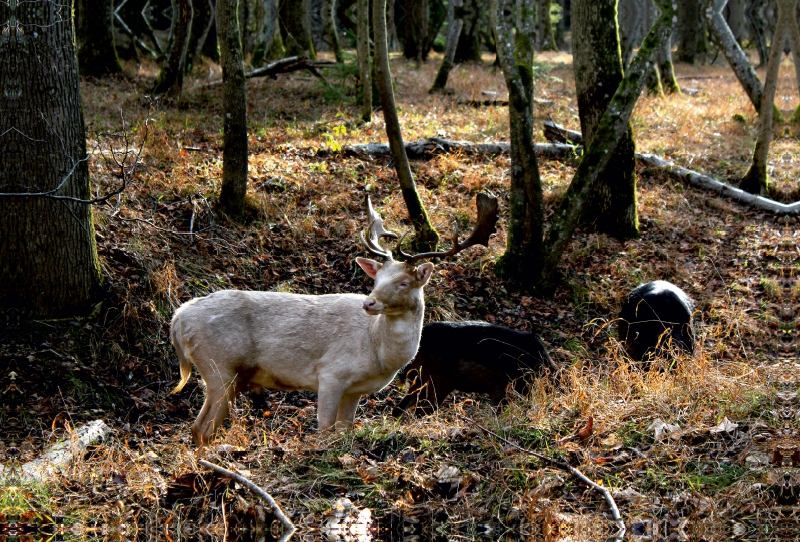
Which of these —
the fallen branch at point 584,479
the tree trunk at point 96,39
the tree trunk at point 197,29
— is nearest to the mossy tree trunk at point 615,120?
the fallen branch at point 584,479

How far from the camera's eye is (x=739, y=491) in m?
4.82

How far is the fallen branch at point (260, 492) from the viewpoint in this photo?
4.46 metres

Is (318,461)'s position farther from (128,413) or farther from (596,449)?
(128,413)

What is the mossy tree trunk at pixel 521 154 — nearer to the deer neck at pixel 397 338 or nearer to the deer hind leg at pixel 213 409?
the deer neck at pixel 397 338

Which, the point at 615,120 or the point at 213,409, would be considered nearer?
the point at 213,409

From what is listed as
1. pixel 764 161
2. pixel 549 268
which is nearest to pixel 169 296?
pixel 549 268

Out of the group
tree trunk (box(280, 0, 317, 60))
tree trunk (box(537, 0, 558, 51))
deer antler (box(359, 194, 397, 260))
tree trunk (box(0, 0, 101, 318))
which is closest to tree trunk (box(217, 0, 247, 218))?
tree trunk (box(0, 0, 101, 318))

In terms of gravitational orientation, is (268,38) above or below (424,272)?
above

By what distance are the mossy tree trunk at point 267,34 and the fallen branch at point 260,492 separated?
666 inches

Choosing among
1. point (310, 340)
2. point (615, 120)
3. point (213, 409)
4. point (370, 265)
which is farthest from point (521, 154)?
point (213, 409)

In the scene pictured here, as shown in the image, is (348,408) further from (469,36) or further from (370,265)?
(469,36)

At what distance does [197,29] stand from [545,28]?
2335cm

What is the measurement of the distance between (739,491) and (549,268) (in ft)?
19.0

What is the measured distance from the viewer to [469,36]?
92.2 ft
